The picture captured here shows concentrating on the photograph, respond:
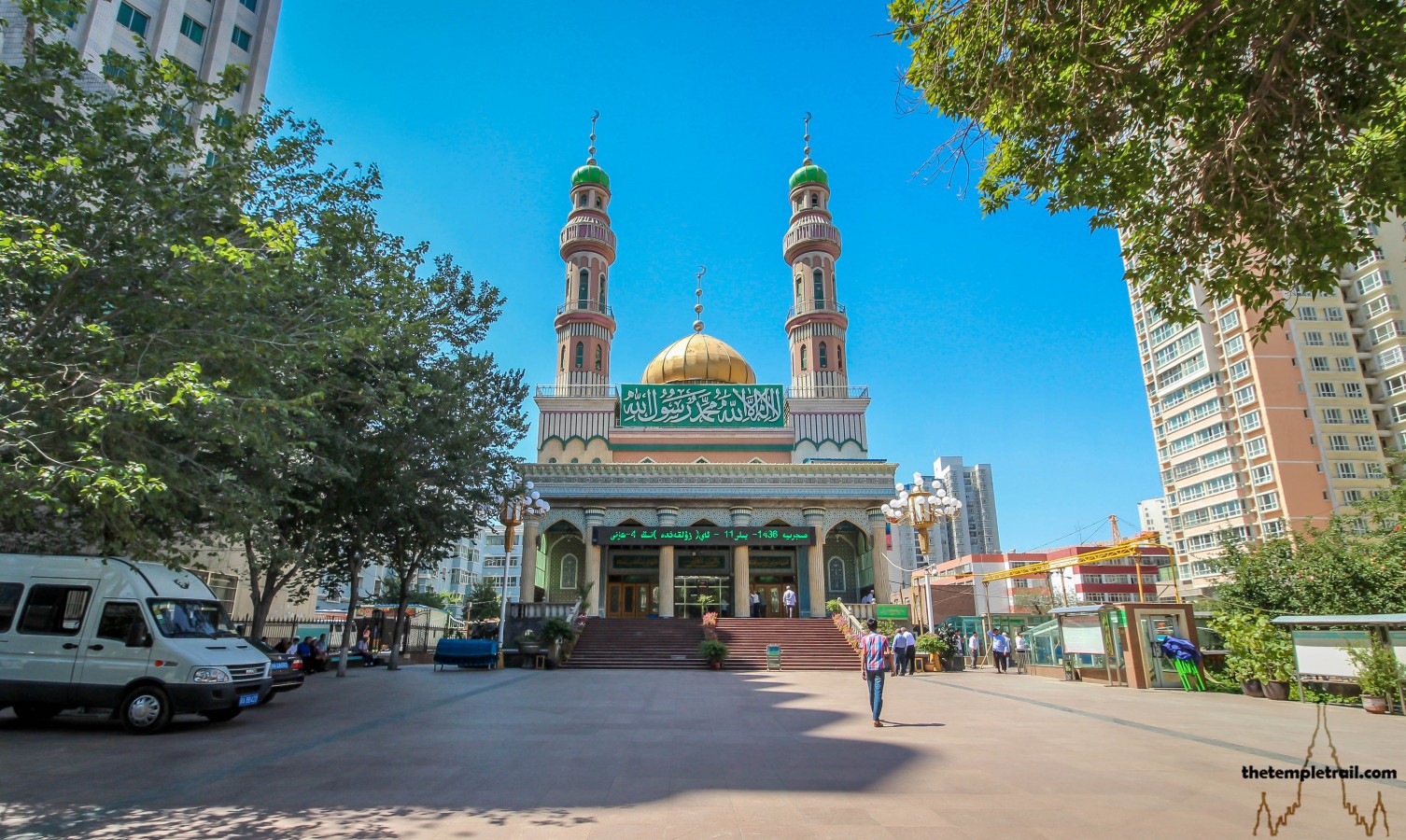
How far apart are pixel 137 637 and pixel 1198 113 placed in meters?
13.1

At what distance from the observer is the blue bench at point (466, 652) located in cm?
2181

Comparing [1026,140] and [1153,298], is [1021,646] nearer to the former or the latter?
[1153,298]

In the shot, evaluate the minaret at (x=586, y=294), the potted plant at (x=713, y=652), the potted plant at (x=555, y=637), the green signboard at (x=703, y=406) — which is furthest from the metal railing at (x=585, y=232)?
the potted plant at (x=713, y=652)

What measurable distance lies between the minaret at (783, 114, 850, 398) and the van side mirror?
31.3 m

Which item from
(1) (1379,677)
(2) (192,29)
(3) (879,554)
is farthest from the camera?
(3) (879,554)

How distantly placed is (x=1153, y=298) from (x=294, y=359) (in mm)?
10067

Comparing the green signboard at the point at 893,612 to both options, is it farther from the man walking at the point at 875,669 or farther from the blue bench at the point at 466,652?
the man walking at the point at 875,669

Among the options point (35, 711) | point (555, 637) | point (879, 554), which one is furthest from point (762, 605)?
point (35, 711)

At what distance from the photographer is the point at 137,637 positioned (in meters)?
9.21

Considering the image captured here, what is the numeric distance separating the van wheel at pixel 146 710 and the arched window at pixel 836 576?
91.6ft

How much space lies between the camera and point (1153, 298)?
27.2ft

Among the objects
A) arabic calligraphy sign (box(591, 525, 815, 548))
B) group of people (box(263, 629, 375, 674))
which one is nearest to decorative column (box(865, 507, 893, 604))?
arabic calligraphy sign (box(591, 525, 815, 548))

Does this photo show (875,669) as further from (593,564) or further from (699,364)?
(699,364)

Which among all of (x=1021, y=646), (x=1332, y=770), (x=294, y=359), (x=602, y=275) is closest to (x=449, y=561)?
(x=602, y=275)
